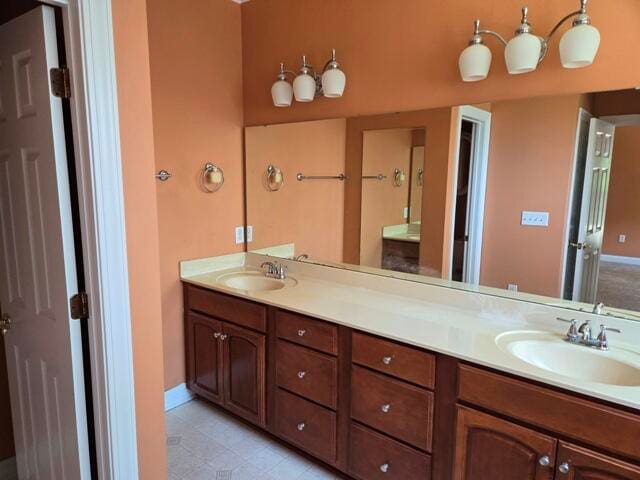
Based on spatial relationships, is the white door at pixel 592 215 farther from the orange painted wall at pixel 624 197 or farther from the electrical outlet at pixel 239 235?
the electrical outlet at pixel 239 235

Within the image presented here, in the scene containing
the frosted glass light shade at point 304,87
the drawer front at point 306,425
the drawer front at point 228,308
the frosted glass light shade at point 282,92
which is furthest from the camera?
the frosted glass light shade at point 282,92

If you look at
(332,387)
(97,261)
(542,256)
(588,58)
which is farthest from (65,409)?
(588,58)

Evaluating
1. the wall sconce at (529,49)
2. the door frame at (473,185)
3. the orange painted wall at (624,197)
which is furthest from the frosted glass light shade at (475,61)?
the orange painted wall at (624,197)

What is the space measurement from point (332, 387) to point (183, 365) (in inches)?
48.9

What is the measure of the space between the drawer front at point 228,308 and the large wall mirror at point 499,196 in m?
0.61

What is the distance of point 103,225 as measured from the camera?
49.5 inches

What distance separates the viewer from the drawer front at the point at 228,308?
226cm

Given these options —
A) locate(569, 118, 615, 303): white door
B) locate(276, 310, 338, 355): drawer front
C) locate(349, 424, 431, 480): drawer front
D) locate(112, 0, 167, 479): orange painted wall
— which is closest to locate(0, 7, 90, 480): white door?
locate(112, 0, 167, 479): orange painted wall

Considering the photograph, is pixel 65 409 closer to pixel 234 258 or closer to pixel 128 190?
pixel 128 190

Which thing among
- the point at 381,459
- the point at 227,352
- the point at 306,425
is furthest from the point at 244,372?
the point at 381,459

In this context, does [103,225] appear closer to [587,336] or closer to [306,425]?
[306,425]

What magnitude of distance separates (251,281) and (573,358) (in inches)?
71.3

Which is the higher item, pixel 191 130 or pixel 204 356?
pixel 191 130

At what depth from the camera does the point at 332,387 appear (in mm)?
1993
